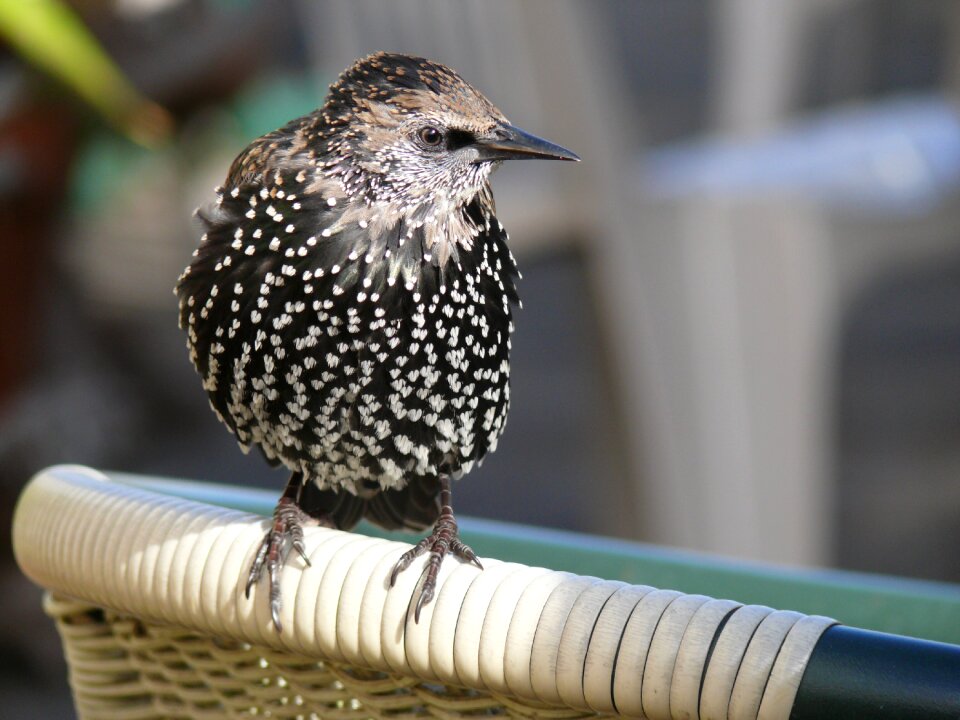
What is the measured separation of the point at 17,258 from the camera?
312 cm

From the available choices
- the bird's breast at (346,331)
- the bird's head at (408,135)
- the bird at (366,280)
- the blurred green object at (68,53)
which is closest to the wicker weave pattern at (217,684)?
the bird at (366,280)

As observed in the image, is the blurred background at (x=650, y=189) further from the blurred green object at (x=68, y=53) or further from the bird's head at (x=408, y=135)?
the bird's head at (x=408, y=135)

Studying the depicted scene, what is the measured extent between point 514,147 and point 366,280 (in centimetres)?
22

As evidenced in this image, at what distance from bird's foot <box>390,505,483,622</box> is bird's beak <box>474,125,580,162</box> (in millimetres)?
411

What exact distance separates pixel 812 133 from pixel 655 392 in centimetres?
112

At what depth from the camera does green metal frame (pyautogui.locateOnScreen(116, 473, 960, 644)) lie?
1386 mm

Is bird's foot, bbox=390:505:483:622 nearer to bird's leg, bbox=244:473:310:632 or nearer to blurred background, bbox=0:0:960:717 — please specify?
bird's leg, bbox=244:473:310:632

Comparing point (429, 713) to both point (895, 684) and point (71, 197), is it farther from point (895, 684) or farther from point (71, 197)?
point (71, 197)

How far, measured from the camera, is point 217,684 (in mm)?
1108

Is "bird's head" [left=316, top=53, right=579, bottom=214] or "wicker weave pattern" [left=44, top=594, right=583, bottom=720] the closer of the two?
"wicker weave pattern" [left=44, top=594, right=583, bottom=720]

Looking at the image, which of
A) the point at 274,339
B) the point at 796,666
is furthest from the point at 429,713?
the point at 274,339

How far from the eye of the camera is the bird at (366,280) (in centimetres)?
129

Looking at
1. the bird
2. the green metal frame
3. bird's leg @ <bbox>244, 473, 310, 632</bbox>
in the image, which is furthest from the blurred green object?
bird's leg @ <bbox>244, 473, 310, 632</bbox>

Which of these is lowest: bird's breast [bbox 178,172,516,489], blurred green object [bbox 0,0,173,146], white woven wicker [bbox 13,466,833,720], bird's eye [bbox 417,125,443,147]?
white woven wicker [bbox 13,466,833,720]
